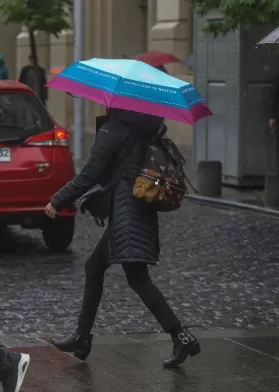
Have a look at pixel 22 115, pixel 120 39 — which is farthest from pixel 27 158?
pixel 120 39

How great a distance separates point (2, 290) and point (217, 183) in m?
7.71

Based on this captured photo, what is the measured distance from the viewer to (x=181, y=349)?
293 inches

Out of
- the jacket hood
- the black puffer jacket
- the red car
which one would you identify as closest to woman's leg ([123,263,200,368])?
the black puffer jacket

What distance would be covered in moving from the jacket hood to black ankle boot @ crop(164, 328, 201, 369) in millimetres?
1204

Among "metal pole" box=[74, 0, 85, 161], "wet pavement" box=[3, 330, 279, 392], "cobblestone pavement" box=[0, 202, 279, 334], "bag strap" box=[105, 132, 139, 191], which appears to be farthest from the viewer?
"metal pole" box=[74, 0, 85, 161]

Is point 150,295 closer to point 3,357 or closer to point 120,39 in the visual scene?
point 3,357

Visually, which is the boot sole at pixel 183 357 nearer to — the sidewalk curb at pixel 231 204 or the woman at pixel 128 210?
the woman at pixel 128 210

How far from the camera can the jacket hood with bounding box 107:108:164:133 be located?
7.37m

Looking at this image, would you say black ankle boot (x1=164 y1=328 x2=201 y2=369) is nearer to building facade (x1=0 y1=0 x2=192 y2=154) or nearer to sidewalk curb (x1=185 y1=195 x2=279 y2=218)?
sidewalk curb (x1=185 y1=195 x2=279 y2=218)

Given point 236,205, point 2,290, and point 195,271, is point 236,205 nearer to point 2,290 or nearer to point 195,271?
point 195,271

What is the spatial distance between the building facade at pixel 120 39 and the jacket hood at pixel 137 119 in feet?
56.4

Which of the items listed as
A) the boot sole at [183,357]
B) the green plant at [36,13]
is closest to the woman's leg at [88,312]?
the boot sole at [183,357]

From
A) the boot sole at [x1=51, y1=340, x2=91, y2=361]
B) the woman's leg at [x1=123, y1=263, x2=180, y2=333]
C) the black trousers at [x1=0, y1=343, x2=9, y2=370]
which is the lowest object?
the boot sole at [x1=51, y1=340, x2=91, y2=361]

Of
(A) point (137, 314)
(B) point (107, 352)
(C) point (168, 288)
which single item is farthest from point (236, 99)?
(B) point (107, 352)
